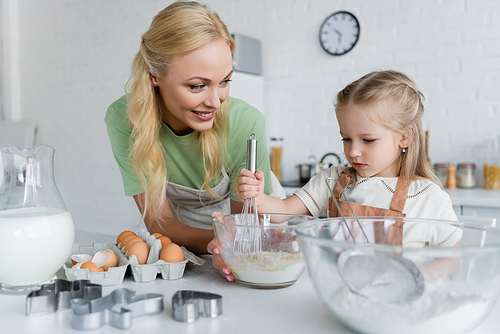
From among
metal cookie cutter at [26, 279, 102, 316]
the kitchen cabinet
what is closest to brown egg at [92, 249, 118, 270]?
metal cookie cutter at [26, 279, 102, 316]

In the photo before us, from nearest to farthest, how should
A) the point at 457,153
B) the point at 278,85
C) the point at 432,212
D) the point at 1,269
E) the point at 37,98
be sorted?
the point at 1,269, the point at 432,212, the point at 457,153, the point at 278,85, the point at 37,98

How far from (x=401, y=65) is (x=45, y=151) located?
2.51 m

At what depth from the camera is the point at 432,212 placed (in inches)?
41.9

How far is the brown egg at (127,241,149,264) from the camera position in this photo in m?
0.89

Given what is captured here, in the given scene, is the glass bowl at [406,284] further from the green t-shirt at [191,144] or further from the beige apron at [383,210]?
the green t-shirt at [191,144]

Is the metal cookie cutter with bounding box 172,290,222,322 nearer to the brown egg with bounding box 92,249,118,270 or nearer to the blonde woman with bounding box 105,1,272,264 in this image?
the brown egg with bounding box 92,249,118,270

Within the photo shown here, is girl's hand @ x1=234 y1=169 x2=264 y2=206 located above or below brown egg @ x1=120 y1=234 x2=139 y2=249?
above

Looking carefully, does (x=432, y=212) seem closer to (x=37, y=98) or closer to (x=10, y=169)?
(x=10, y=169)

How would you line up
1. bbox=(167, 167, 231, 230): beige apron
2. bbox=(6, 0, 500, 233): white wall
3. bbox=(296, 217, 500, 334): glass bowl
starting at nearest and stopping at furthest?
bbox=(296, 217, 500, 334): glass bowl, bbox=(167, 167, 231, 230): beige apron, bbox=(6, 0, 500, 233): white wall

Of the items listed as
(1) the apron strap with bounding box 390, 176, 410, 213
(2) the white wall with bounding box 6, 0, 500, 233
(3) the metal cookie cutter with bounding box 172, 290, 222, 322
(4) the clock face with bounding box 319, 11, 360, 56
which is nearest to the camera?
(3) the metal cookie cutter with bounding box 172, 290, 222, 322

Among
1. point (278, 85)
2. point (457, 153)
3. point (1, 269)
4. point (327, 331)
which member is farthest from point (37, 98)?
point (327, 331)

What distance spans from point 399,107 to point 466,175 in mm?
1684

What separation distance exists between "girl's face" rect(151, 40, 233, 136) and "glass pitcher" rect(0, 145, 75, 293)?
453 mm

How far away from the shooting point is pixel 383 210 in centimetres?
108
